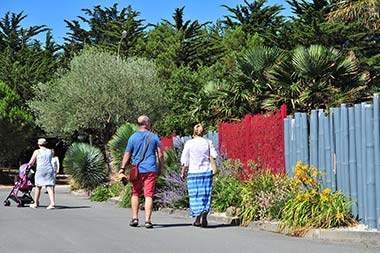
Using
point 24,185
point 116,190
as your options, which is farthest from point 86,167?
point 24,185

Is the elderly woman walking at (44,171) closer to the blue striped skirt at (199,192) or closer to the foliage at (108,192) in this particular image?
the foliage at (108,192)

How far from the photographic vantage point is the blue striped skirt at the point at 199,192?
10945mm

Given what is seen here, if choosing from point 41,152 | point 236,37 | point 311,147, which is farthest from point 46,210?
point 236,37

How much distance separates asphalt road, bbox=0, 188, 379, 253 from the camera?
333 inches

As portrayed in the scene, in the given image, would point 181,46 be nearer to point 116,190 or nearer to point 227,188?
point 116,190

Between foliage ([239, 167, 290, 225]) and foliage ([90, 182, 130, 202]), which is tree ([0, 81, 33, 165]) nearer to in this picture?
foliage ([90, 182, 130, 202])

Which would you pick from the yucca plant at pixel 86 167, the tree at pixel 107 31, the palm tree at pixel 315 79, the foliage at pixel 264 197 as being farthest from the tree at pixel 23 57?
the foliage at pixel 264 197

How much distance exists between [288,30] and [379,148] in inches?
1132

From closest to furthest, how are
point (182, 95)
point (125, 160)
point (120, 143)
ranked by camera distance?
point (125, 160) < point (120, 143) < point (182, 95)

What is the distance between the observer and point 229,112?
71.3 feet

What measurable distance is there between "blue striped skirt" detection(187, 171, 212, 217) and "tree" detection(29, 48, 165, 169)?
72.3 ft

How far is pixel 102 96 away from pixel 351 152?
23.7m

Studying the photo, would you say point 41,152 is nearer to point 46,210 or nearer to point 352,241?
point 46,210

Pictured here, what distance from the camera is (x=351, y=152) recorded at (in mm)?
10141
